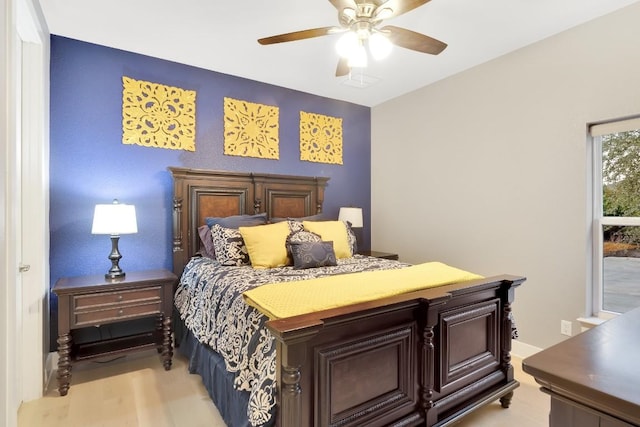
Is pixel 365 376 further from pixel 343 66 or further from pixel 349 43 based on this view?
pixel 343 66

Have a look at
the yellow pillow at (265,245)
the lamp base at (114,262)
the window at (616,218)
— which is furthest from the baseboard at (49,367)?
the window at (616,218)

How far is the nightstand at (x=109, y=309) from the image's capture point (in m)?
2.29

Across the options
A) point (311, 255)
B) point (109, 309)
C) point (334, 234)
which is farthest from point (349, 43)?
point (109, 309)

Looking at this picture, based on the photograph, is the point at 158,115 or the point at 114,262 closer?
the point at 114,262

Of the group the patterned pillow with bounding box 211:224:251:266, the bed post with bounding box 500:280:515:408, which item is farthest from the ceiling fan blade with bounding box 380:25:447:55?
the patterned pillow with bounding box 211:224:251:266

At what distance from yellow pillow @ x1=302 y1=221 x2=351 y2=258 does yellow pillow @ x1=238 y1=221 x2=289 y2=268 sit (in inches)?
14.2

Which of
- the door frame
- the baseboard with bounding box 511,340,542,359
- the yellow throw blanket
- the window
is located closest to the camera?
the yellow throw blanket

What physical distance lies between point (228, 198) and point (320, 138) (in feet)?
4.59

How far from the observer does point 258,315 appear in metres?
1.62

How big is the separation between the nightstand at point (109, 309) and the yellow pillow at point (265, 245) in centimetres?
65

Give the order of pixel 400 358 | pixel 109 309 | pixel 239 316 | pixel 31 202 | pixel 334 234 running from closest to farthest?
1. pixel 400 358
2. pixel 239 316
3. pixel 31 202
4. pixel 109 309
5. pixel 334 234

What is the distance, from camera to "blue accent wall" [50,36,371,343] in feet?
8.86

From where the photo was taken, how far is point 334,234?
10.2ft

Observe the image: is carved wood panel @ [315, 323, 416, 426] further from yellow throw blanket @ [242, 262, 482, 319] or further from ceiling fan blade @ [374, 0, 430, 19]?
ceiling fan blade @ [374, 0, 430, 19]
